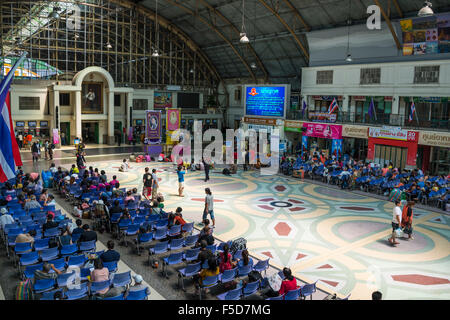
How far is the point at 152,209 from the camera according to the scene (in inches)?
620

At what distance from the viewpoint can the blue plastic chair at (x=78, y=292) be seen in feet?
29.2

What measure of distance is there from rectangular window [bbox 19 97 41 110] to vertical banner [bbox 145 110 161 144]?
13.4 meters

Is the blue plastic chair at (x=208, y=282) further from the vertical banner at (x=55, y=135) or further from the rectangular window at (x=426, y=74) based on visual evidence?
the vertical banner at (x=55, y=135)

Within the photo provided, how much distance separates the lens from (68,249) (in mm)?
11430

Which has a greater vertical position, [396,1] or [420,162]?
[396,1]

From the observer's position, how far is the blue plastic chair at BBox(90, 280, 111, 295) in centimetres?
909

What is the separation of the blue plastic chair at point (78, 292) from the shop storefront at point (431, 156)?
25.4 metres

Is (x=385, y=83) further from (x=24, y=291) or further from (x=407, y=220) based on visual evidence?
(x=24, y=291)

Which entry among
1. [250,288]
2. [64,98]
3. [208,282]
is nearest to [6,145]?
[208,282]

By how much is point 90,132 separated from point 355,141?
29353mm

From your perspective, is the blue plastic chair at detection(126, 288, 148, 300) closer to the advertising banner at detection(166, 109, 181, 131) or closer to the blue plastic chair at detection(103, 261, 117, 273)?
the blue plastic chair at detection(103, 261, 117, 273)

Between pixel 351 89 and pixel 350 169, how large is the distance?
36.7 ft

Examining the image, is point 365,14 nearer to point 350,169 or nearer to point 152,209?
point 350,169
